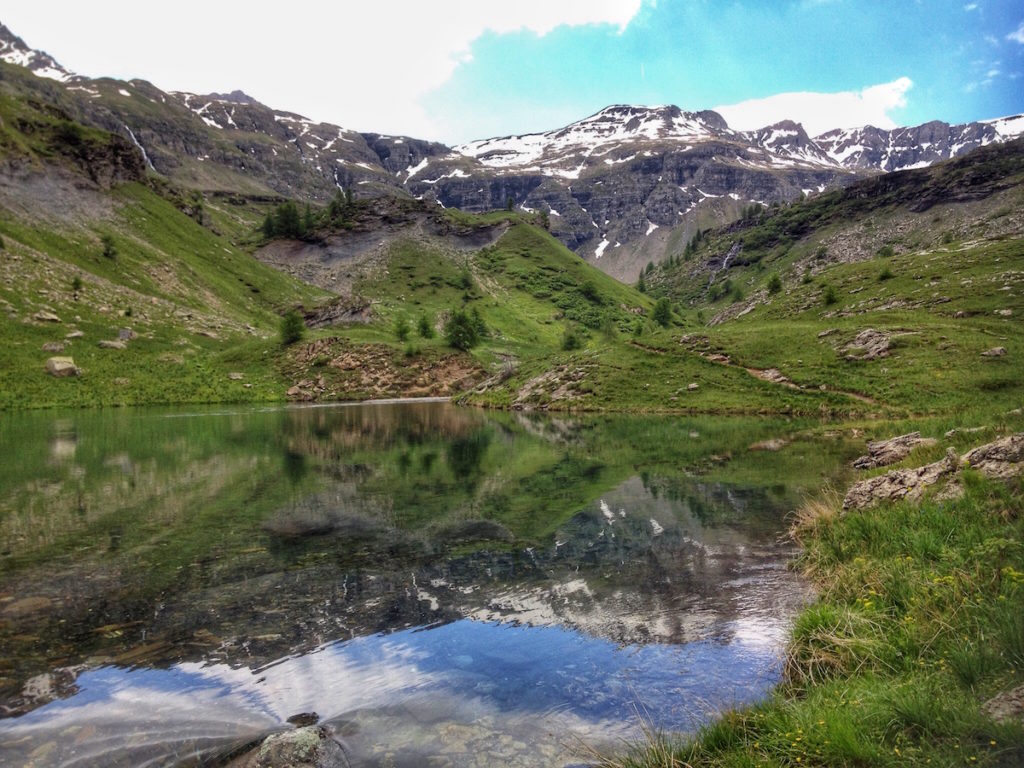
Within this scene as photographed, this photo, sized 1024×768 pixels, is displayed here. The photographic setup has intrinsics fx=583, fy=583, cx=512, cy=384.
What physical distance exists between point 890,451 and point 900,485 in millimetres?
9231

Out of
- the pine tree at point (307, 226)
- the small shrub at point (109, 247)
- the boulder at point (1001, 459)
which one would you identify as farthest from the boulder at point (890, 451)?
the pine tree at point (307, 226)

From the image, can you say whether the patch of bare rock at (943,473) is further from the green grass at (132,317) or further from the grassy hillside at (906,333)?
the green grass at (132,317)

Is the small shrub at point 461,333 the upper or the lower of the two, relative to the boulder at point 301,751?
upper

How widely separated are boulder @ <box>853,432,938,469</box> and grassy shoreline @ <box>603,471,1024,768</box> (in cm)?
1159

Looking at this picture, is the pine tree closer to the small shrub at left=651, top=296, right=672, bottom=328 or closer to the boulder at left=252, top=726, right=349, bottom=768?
the small shrub at left=651, top=296, right=672, bottom=328

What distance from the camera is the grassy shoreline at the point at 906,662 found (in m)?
6.25

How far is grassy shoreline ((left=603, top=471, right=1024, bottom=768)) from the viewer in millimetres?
6250

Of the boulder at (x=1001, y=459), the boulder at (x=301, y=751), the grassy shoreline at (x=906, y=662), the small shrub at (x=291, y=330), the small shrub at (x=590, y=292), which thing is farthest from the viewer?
the small shrub at (x=590, y=292)

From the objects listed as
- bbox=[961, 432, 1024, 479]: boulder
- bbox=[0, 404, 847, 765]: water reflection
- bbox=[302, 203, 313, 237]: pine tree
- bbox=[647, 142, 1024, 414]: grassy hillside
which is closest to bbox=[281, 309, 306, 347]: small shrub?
bbox=[647, 142, 1024, 414]: grassy hillside

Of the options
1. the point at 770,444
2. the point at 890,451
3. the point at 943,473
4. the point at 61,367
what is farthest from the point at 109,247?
the point at 943,473

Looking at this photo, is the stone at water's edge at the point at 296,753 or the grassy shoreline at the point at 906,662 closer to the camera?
the grassy shoreline at the point at 906,662

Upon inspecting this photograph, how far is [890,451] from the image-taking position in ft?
83.5

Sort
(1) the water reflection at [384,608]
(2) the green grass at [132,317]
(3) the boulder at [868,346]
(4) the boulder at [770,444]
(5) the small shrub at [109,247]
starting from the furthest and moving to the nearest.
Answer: (5) the small shrub at [109,247], (2) the green grass at [132,317], (3) the boulder at [868,346], (4) the boulder at [770,444], (1) the water reflection at [384,608]

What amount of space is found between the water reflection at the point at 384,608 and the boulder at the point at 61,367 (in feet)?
180
